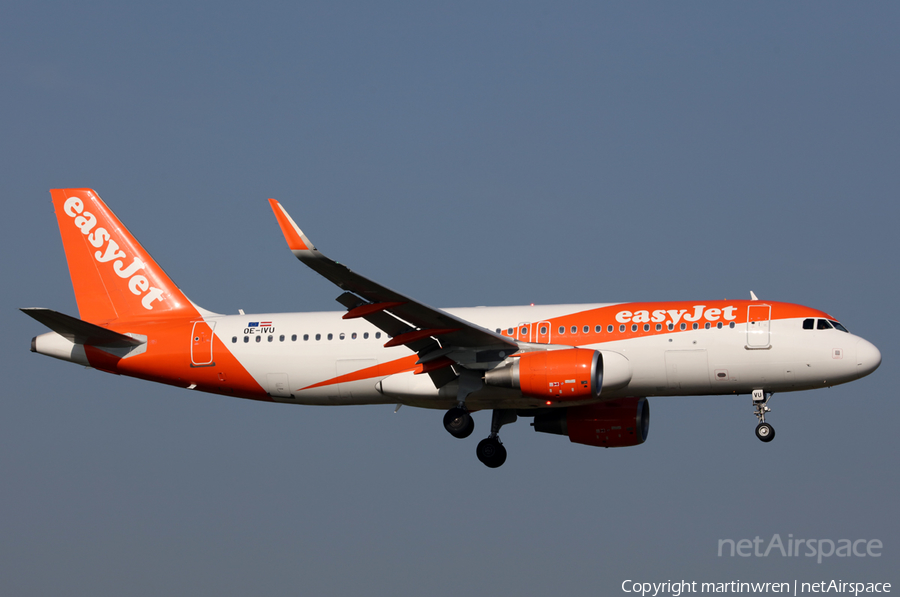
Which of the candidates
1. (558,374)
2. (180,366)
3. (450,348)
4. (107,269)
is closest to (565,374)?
(558,374)

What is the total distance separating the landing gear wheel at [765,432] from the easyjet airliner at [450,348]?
0.09ft

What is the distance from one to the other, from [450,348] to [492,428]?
4692mm

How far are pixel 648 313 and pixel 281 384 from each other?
11.2 m

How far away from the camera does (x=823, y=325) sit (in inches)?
1179

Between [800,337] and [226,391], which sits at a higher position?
[800,337]

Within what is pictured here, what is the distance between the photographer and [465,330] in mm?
29281

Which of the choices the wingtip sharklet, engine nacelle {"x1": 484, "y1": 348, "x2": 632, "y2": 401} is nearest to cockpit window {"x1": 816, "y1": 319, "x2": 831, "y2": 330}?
engine nacelle {"x1": 484, "y1": 348, "x2": 632, "y2": 401}

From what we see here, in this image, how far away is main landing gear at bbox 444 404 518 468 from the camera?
104 ft

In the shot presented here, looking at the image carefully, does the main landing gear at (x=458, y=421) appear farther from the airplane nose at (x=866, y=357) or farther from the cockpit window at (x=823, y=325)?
the airplane nose at (x=866, y=357)

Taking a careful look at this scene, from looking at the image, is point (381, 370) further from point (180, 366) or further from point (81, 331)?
point (81, 331)

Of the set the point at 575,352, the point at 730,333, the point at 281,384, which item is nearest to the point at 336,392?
the point at 281,384

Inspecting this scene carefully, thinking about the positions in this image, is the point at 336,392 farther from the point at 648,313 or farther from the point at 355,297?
the point at 648,313

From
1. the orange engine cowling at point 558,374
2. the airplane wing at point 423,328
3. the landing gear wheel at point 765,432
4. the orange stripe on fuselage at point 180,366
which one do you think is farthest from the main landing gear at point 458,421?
the landing gear wheel at point 765,432

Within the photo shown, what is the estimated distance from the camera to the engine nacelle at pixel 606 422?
111 feet
